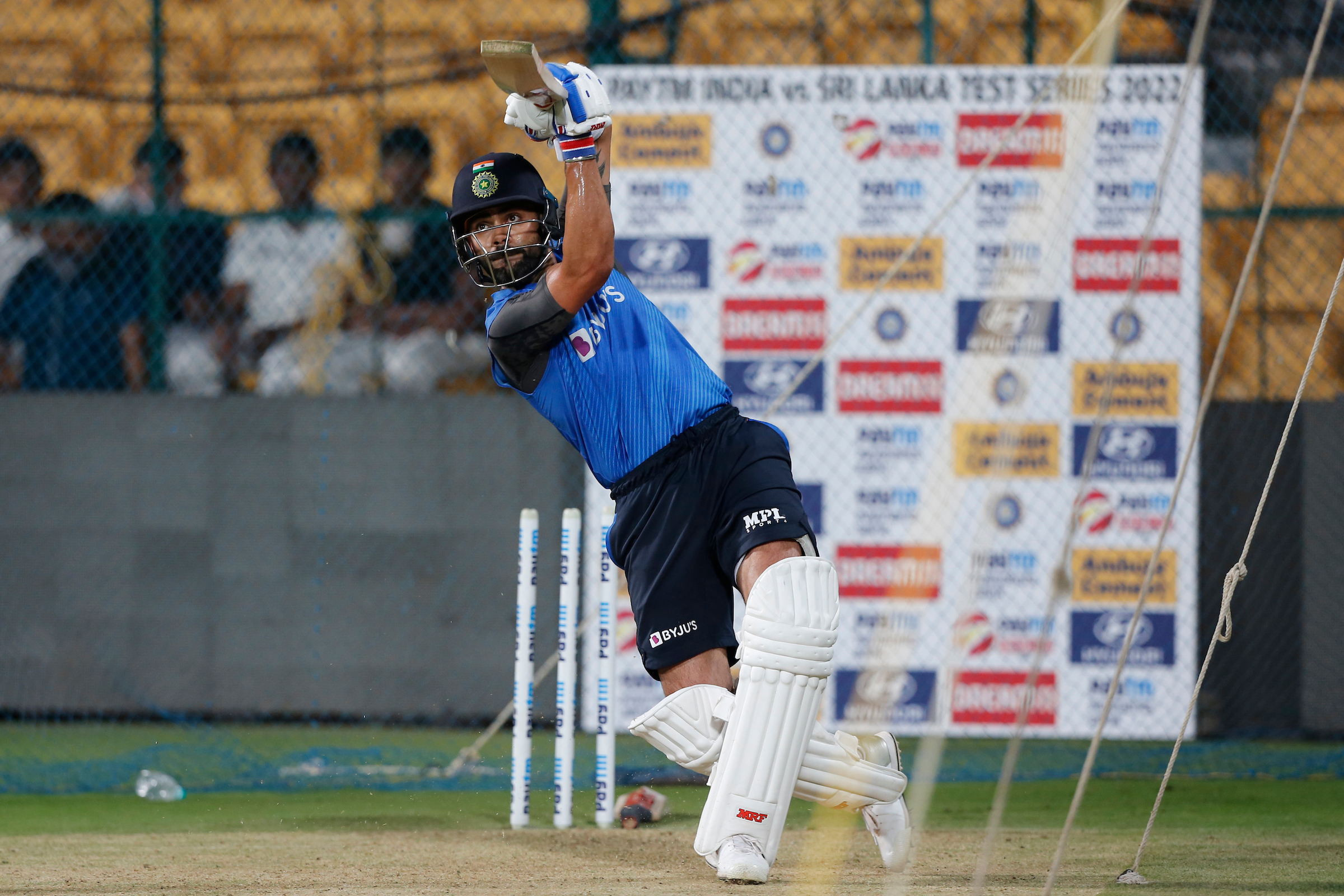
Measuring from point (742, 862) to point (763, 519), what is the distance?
0.84 metres

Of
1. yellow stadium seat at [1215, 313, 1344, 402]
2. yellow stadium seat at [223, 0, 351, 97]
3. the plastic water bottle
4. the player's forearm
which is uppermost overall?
yellow stadium seat at [223, 0, 351, 97]

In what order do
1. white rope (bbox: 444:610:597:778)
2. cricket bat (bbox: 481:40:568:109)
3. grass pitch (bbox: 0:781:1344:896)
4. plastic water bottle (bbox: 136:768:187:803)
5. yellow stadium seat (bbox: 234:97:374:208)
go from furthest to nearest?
yellow stadium seat (bbox: 234:97:374:208), white rope (bbox: 444:610:597:778), plastic water bottle (bbox: 136:768:187:803), grass pitch (bbox: 0:781:1344:896), cricket bat (bbox: 481:40:568:109)

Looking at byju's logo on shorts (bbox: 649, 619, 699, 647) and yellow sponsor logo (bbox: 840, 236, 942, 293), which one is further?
yellow sponsor logo (bbox: 840, 236, 942, 293)

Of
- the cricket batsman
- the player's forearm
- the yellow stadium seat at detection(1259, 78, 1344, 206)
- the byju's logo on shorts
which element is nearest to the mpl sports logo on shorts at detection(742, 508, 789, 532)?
the cricket batsman

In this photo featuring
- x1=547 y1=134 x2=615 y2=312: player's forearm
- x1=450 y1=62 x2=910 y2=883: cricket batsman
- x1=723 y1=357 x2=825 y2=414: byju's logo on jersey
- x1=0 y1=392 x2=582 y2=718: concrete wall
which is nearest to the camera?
x1=450 y1=62 x2=910 y2=883: cricket batsman

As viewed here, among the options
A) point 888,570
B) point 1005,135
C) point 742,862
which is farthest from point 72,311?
point 742,862

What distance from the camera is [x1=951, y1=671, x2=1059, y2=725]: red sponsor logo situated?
746 cm

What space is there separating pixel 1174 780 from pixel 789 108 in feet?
12.8

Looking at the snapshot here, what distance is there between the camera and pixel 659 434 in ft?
12.7

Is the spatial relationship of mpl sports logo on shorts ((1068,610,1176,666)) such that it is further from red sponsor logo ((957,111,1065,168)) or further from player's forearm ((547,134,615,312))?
player's forearm ((547,134,615,312))

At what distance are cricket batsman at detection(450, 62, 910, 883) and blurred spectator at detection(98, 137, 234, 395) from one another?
15.5 feet

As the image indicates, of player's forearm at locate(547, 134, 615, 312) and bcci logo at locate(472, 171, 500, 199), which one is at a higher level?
bcci logo at locate(472, 171, 500, 199)

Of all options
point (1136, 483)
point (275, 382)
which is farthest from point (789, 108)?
point (275, 382)

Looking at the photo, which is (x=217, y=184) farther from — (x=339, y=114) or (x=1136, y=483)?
(x=1136, y=483)
